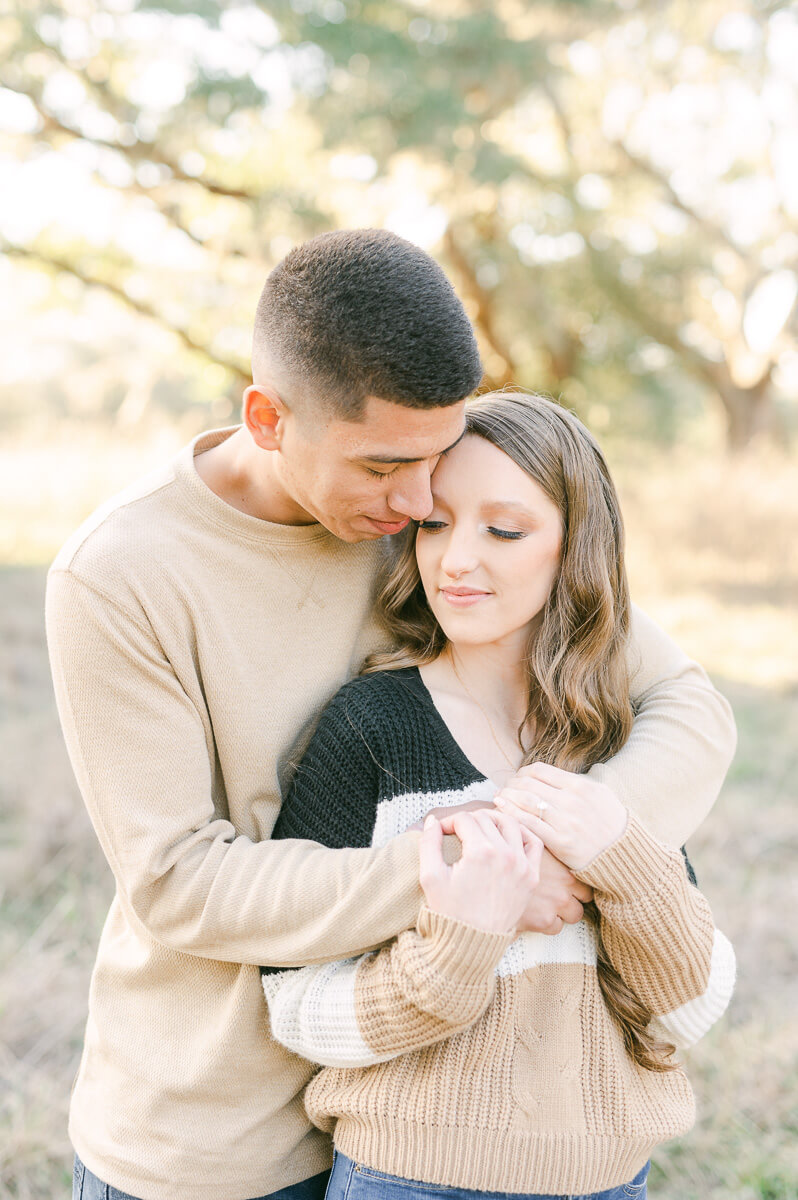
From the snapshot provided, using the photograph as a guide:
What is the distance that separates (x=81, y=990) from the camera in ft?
10.8

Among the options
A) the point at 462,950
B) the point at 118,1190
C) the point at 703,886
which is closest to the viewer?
the point at 462,950

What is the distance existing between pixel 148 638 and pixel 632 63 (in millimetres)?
14987

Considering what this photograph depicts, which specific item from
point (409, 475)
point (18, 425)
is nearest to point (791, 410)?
point (18, 425)

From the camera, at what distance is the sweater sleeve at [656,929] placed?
1498mm

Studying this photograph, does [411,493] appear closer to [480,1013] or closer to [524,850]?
[524,850]

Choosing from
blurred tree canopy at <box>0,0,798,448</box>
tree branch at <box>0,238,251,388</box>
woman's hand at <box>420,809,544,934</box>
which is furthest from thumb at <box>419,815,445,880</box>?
tree branch at <box>0,238,251,388</box>

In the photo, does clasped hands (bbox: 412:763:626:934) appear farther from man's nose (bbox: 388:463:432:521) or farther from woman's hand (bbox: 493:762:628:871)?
man's nose (bbox: 388:463:432:521)

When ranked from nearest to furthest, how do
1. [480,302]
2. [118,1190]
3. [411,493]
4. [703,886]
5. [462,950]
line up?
[462,950] < [118,1190] < [411,493] < [703,886] < [480,302]

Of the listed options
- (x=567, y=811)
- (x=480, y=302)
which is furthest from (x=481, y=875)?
(x=480, y=302)

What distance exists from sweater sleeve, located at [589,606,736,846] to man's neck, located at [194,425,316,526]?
68 cm

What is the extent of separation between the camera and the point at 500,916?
1.40 meters

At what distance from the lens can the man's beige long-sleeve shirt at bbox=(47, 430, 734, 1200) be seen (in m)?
1.45

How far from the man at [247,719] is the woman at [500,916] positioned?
72 millimetres

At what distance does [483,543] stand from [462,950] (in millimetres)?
687
